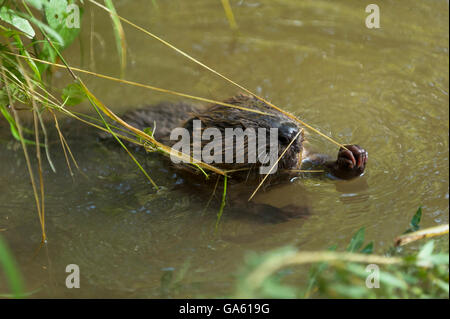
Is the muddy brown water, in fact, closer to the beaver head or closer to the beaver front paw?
the beaver front paw

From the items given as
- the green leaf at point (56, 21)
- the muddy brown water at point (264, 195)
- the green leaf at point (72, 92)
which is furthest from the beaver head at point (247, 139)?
the green leaf at point (56, 21)

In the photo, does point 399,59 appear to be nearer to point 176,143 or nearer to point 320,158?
point 320,158

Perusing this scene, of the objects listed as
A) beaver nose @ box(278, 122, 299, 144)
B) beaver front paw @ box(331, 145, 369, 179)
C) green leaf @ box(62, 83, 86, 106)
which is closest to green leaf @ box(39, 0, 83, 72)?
green leaf @ box(62, 83, 86, 106)

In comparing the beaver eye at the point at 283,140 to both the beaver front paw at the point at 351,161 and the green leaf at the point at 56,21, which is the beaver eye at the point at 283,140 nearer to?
the beaver front paw at the point at 351,161

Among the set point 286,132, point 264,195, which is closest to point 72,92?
point 286,132

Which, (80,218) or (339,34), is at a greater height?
(339,34)
